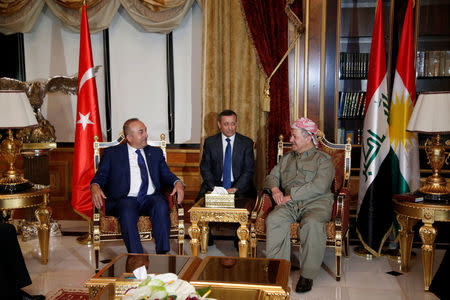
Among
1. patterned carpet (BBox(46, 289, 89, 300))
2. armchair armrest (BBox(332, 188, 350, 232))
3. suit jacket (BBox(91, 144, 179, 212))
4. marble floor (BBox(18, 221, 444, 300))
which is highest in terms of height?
suit jacket (BBox(91, 144, 179, 212))

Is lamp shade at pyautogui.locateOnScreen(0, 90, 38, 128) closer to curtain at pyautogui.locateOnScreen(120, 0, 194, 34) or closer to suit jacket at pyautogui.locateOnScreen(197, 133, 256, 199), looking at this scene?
suit jacket at pyautogui.locateOnScreen(197, 133, 256, 199)

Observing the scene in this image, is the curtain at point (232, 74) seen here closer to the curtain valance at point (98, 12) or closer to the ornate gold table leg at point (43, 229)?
the curtain valance at point (98, 12)

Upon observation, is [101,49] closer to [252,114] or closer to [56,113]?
[56,113]

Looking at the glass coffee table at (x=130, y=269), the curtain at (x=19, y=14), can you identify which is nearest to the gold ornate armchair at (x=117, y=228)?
the glass coffee table at (x=130, y=269)

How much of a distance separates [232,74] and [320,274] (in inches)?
94.5

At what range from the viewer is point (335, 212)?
3650 mm

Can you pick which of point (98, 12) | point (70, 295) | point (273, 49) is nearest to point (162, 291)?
point (70, 295)

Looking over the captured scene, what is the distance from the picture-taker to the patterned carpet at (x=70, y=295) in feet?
10.5

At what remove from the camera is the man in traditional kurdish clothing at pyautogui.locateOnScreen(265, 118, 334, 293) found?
341cm

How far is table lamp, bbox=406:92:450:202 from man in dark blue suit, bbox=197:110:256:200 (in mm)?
1490

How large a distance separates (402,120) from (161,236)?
2274 millimetres

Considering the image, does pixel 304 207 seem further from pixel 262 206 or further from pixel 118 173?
pixel 118 173

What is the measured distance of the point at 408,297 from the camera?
322cm

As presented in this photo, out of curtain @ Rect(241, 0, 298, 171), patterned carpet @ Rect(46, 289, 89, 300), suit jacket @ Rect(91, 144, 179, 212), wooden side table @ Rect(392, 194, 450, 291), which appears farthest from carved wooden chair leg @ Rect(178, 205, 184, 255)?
wooden side table @ Rect(392, 194, 450, 291)
